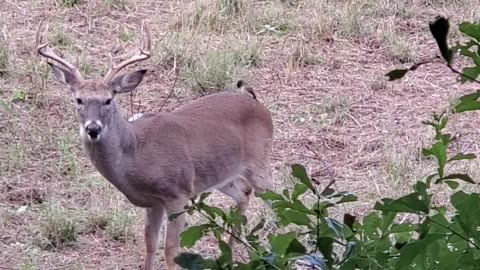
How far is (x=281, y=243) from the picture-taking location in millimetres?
1596

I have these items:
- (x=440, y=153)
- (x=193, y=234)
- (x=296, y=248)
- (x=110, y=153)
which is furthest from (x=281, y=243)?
(x=110, y=153)

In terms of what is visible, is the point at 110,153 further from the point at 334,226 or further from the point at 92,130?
the point at 334,226

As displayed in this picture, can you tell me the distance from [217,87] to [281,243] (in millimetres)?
6578

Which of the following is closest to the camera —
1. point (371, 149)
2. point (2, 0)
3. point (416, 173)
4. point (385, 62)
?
point (416, 173)

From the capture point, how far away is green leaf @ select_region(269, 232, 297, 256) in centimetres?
158

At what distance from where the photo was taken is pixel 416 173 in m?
6.65

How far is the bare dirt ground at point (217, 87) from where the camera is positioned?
20.1 ft

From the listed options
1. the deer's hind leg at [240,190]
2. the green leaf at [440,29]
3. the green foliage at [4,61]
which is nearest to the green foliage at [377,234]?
the green leaf at [440,29]

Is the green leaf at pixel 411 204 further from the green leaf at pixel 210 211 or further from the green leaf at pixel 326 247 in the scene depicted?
the green leaf at pixel 210 211

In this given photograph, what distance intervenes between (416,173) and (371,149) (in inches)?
29.8

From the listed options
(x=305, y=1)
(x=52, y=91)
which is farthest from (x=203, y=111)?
(x=305, y=1)

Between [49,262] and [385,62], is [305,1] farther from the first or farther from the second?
[49,262]

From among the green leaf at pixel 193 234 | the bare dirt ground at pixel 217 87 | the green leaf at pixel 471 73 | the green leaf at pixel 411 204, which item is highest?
the green leaf at pixel 471 73

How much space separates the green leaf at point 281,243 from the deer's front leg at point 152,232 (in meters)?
4.00
